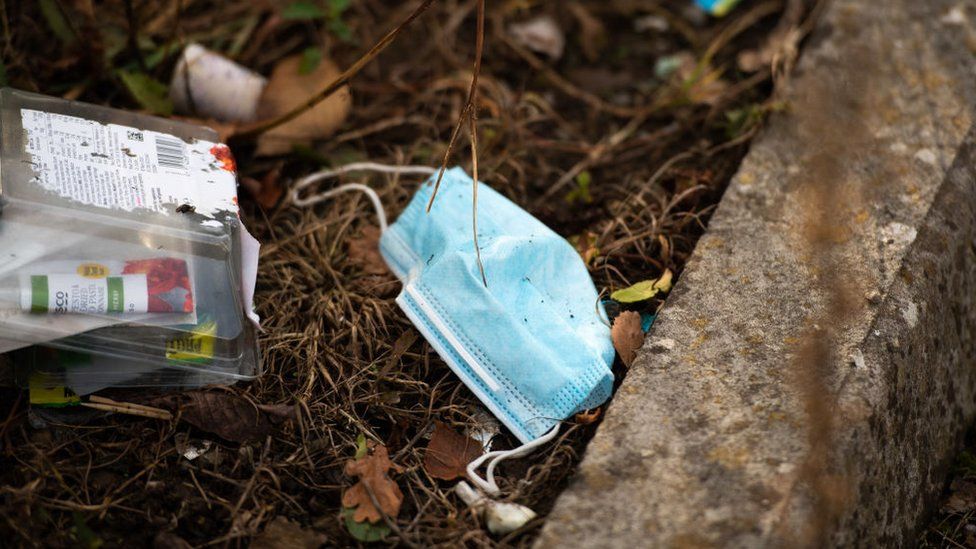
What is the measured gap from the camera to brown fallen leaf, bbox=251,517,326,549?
1666mm

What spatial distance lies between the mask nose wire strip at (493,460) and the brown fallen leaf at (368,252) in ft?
2.06

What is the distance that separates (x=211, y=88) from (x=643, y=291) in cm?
144

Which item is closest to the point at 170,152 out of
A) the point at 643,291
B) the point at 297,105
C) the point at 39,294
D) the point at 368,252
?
the point at 39,294

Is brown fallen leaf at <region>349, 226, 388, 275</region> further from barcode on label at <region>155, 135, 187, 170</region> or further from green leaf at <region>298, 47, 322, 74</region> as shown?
green leaf at <region>298, 47, 322, 74</region>

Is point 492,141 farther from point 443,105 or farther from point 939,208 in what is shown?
point 939,208

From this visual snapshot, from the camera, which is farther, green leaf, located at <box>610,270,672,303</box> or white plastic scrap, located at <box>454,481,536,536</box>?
green leaf, located at <box>610,270,672,303</box>

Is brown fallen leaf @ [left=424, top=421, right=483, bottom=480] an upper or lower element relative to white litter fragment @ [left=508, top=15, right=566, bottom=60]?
lower

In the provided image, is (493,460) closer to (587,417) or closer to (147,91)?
(587,417)

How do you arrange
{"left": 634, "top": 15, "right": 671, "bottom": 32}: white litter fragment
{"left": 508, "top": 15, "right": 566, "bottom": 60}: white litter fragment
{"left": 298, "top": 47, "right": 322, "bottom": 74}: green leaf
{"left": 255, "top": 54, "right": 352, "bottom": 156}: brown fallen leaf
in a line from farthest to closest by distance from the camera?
1. {"left": 634, "top": 15, "right": 671, "bottom": 32}: white litter fragment
2. {"left": 508, "top": 15, "right": 566, "bottom": 60}: white litter fragment
3. {"left": 298, "top": 47, "right": 322, "bottom": 74}: green leaf
4. {"left": 255, "top": 54, "right": 352, "bottom": 156}: brown fallen leaf

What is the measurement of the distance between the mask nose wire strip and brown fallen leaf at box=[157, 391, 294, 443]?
1.46ft

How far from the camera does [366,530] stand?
1.68 meters

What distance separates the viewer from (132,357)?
176 centimetres

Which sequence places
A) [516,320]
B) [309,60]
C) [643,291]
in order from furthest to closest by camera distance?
1. [309,60]
2. [643,291]
3. [516,320]

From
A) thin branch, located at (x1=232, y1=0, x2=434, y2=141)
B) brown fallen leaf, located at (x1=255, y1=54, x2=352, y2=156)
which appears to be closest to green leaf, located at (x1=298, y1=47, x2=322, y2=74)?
brown fallen leaf, located at (x1=255, y1=54, x2=352, y2=156)
